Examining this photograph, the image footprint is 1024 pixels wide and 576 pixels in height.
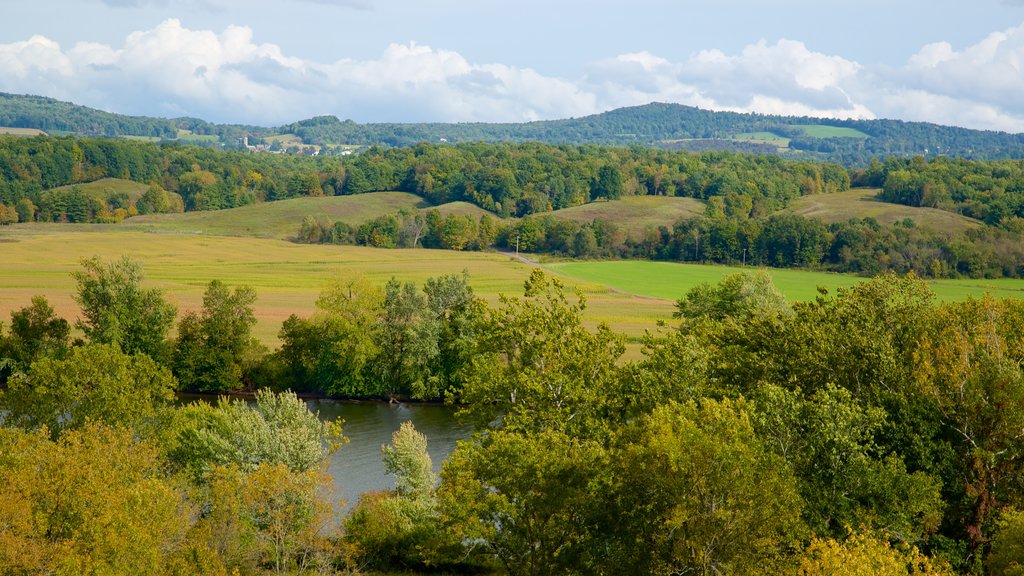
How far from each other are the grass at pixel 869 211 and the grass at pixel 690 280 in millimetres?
22508

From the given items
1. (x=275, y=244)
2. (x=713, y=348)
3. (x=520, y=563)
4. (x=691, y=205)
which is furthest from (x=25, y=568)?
(x=691, y=205)

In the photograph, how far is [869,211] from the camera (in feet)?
528

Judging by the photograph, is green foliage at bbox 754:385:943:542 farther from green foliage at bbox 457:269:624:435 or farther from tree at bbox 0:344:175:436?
tree at bbox 0:344:175:436

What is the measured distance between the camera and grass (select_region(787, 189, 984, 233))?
466 feet

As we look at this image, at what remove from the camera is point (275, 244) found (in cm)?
14025

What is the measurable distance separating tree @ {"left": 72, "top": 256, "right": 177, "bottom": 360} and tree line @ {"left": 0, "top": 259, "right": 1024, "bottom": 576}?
2682cm

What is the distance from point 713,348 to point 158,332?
151ft

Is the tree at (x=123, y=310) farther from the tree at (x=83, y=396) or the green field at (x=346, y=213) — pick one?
the green field at (x=346, y=213)

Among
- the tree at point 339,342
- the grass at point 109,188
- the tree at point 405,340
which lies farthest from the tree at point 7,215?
the tree at point 405,340

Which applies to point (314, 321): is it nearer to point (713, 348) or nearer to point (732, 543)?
point (713, 348)

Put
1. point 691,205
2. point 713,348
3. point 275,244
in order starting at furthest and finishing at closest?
point 691,205, point 275,244, point 713,348

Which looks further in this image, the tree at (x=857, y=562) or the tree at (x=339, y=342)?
the tree at (x=339, y=342)

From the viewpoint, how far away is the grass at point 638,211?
164250 millimetres

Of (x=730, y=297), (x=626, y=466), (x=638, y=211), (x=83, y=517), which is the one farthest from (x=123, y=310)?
(x=638, y=211)
